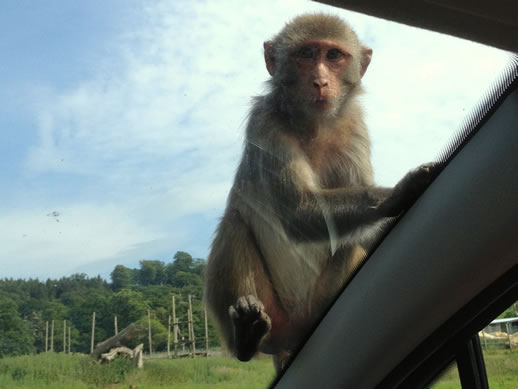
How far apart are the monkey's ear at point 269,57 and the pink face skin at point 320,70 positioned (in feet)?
0.98

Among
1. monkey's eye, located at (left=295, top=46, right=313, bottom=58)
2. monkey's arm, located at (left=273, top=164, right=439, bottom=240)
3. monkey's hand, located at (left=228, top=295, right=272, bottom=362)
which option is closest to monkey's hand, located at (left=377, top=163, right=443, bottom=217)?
monkey's arm, located at (left=273, top=164, right=439, bottom=240)

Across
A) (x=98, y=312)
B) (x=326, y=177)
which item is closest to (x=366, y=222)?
(x=326, y=177)

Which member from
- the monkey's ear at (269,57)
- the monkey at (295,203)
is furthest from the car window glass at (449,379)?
the monkey's ear at (269,57)

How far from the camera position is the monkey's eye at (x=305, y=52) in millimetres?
Result: 3269

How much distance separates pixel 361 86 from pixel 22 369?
1.99 metres

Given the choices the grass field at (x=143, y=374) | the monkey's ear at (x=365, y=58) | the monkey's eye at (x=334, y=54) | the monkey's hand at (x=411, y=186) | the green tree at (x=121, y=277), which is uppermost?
the monkey's eye at (x=334, y=54)

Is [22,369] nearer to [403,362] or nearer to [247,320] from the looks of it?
[247,320]

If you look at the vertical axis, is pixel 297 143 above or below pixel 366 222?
above

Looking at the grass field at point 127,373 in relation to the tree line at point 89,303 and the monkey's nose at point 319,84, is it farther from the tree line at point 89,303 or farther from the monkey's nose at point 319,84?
the monkey's nose at point 319,84

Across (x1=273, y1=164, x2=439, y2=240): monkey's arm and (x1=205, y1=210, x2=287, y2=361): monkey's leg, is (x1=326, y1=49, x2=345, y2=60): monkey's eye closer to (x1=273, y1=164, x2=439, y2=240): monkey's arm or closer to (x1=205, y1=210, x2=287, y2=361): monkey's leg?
(x1=273, y1=164, x2=439, y2=240): monkey's arm

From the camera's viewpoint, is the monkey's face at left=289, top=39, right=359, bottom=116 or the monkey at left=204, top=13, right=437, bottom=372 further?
the monkey's face at left=289, top=39, right=359, bottom=116

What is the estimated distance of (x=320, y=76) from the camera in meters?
3.37

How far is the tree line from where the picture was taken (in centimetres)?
224

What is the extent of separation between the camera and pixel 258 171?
3.44 metres
